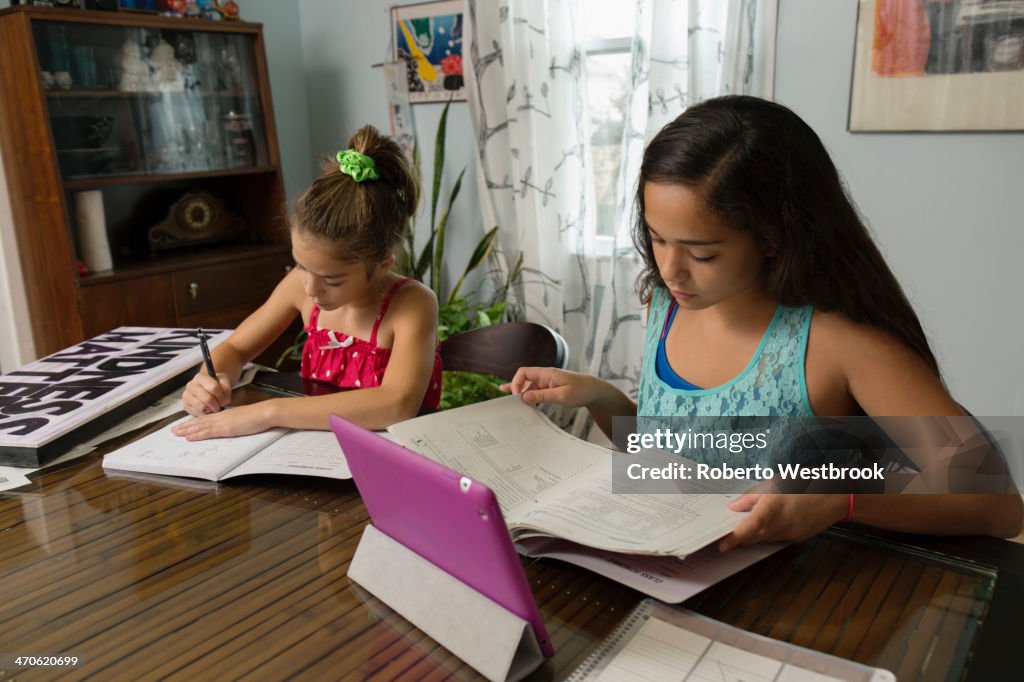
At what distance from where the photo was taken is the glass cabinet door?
287 centimetres

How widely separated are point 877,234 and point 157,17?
2633 millimetres

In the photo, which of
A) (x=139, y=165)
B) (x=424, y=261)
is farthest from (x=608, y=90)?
(x=139, y=165)

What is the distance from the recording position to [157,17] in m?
3.03

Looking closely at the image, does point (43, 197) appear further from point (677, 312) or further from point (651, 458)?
point (651, 458)

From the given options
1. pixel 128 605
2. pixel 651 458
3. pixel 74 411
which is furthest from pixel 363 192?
pixel 128 605

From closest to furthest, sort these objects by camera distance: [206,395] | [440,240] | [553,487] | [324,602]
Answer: [324,602]
[553,487]
[206,395]
[440,240]

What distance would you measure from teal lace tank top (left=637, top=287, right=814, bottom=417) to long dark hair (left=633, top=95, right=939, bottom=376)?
7cm

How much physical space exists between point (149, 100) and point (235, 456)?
243cm

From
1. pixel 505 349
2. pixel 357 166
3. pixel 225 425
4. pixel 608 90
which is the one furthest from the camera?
pixel 608 90

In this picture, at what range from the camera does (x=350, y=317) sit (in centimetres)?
172

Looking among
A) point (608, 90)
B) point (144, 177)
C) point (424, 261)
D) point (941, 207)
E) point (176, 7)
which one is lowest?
point (424, 261)

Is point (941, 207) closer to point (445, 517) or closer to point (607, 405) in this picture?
point (607, 405)

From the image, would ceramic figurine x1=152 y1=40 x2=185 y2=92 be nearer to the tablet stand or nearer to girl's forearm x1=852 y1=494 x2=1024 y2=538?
the tablet stand

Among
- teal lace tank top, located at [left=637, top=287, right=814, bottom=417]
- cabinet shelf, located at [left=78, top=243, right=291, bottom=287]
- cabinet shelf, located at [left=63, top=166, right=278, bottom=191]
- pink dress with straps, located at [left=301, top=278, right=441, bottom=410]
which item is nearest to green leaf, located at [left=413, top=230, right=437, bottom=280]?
cabinet shelf, located at [left=78, top=243, right=291, bottom=287]
